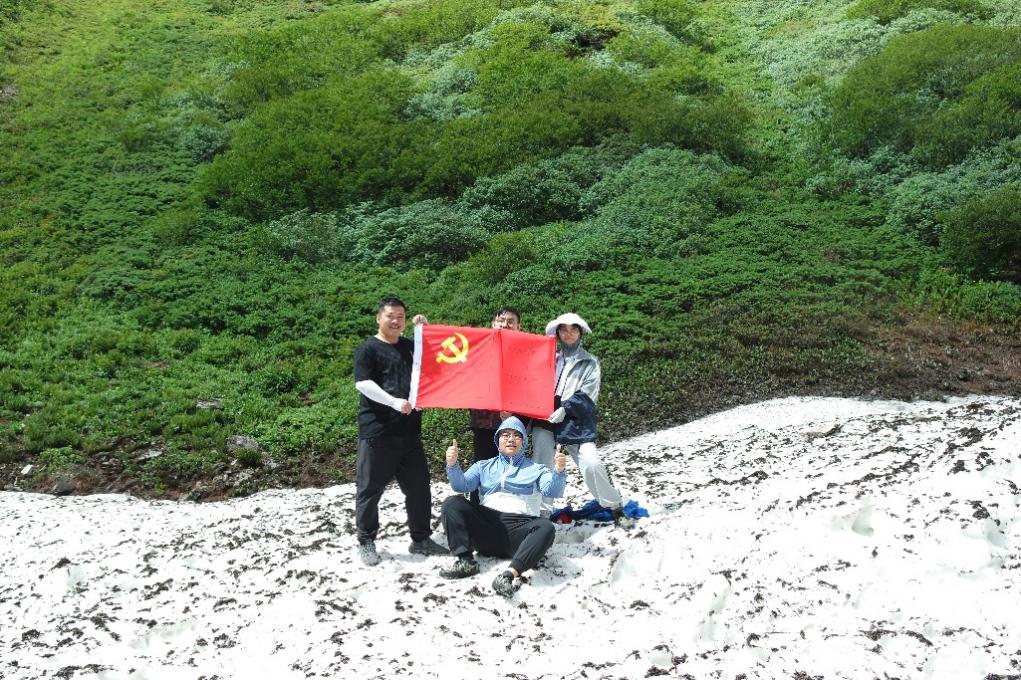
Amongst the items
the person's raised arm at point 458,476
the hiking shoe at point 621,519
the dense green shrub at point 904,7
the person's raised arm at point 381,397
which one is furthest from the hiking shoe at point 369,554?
the dense green shrub at point 904,7

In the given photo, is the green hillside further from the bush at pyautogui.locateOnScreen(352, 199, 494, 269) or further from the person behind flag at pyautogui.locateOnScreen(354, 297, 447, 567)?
the person behind flag at pyautogui.locateOnScreen(354, 297, 447, 567)

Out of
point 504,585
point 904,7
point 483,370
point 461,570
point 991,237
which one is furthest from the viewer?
point 904,7

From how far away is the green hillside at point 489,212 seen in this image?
12.7 m

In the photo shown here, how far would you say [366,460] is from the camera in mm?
6996

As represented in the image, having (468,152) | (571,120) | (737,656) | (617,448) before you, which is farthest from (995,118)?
(737,656)

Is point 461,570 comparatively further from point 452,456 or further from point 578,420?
point 578,420

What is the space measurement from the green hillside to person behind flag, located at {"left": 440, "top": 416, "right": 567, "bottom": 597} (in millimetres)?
4513

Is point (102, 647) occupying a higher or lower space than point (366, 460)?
lower

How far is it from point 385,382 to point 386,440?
1.45ft

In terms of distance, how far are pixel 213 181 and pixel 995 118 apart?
660 inches

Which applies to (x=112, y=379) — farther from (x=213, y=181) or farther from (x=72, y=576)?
(x=213, y=181)

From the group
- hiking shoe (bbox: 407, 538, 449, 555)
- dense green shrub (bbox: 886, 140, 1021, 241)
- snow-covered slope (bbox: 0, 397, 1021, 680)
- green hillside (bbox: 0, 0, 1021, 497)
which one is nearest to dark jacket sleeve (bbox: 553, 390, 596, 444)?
snow-covered slope (bbox: 0, 397, 1021, 680)

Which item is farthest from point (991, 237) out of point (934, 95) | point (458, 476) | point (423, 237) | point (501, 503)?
point (458, 476)

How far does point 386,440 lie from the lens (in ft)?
23.0
